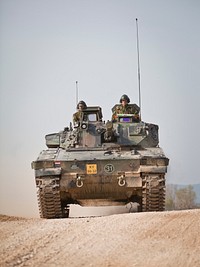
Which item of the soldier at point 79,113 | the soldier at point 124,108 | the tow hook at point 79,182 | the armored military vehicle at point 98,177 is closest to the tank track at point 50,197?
the armored military vehicle at point 98,177

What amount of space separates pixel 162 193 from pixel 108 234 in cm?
414

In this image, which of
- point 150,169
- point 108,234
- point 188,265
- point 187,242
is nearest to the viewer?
point 188,265

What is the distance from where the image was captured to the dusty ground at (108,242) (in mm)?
5012

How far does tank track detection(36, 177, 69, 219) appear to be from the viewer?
1065 centimetres

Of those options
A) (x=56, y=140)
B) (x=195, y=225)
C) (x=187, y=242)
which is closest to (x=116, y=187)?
(x=56, y=140)

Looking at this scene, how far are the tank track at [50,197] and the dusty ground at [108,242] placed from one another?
7.82ft

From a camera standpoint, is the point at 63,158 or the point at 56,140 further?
the point at 56,140

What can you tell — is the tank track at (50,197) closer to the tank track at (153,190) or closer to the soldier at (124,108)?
the tank track at (153,190)

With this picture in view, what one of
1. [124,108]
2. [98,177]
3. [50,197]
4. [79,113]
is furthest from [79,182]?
[124,108]

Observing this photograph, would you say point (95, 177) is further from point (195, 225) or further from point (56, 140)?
point (195, 225)

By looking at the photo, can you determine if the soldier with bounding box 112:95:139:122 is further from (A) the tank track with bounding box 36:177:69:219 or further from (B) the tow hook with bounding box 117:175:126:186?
(A) the tank track with bounding box 36:177:69:219

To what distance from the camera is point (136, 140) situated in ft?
41.1

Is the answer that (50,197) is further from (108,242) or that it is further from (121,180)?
(108,242)

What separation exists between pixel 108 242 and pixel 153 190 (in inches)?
180
